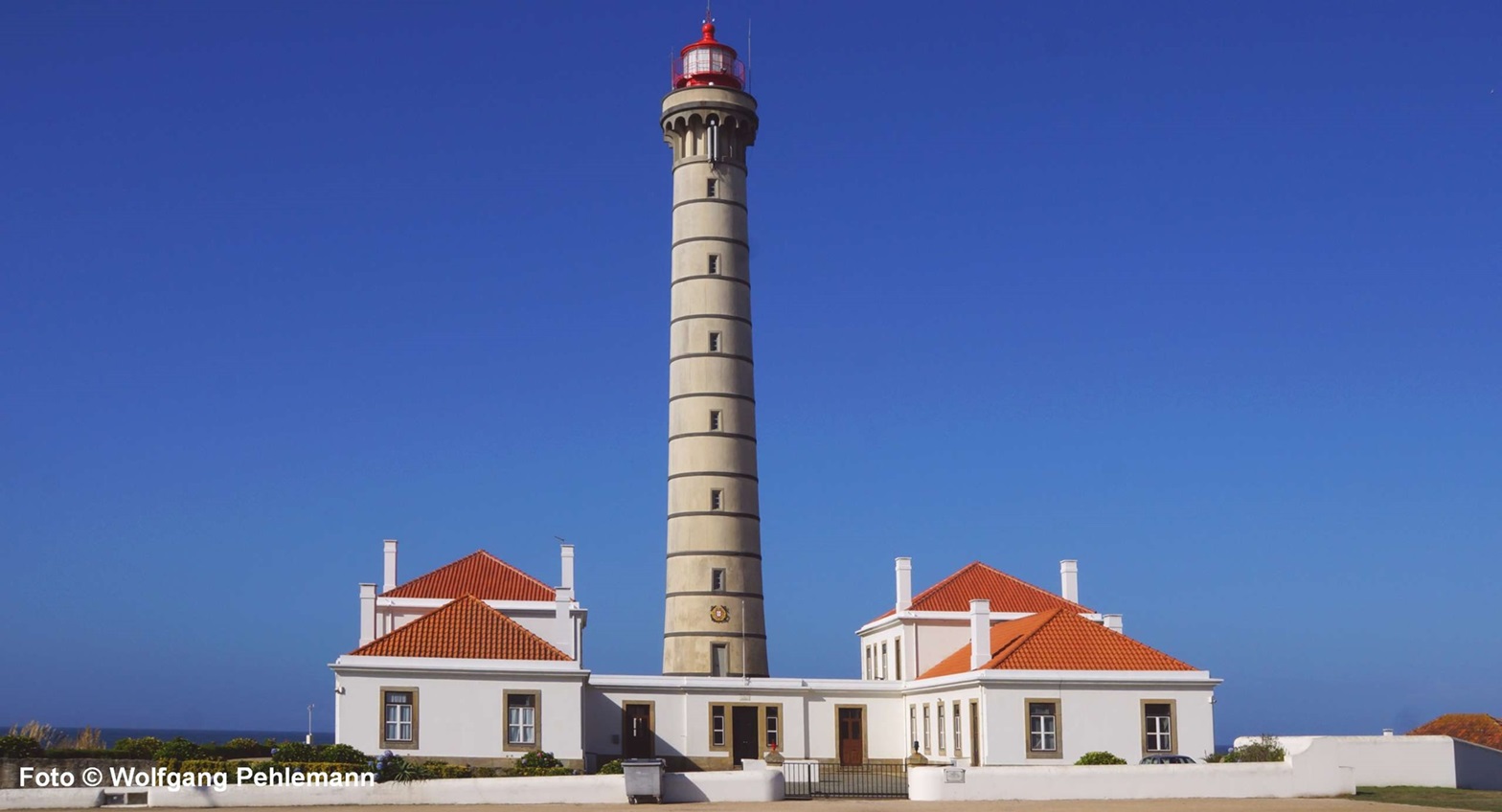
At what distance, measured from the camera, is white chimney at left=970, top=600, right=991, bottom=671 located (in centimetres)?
Result: 3631

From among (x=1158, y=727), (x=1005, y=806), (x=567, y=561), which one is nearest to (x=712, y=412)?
(x=567, y=561)

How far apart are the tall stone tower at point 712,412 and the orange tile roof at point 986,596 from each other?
192 inches

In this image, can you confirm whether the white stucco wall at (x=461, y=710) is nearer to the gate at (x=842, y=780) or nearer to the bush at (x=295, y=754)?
the bush at (x=295, y=754)

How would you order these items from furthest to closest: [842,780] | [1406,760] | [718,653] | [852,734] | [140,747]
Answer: [718,653]
[852,734]
[842,780]
[1406,760]
[140,747]

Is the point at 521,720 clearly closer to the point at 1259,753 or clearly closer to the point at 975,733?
the point at 975,733

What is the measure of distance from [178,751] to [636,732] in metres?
12.4

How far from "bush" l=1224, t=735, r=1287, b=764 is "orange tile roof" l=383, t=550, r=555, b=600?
18746mm

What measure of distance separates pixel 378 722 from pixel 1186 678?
17.9m

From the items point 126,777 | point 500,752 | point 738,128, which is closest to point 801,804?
point 500,752

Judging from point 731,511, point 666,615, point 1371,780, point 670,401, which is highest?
point 670,401

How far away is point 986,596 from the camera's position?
44031mm

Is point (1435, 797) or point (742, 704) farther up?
point (742, 704)

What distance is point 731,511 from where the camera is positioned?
42.8 meters

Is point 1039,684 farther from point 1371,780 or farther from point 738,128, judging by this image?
point 738,128
